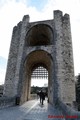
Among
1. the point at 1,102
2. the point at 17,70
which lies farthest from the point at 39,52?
the point at 1,102

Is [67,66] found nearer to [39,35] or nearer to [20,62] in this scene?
[20,62]

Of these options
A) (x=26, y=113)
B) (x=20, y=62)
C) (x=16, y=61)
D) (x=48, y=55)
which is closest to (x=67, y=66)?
(x=48, y=55)

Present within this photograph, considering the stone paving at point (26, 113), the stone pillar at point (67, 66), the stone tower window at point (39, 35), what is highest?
the stone tower window at point (39, 35)

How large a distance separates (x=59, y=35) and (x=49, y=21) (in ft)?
5.68

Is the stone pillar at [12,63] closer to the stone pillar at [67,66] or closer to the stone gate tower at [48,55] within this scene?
the stone gate tower at [48,55]

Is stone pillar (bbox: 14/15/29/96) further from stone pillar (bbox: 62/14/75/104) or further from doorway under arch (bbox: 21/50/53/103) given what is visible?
stone pillar (bbox: 62/14/75/104)

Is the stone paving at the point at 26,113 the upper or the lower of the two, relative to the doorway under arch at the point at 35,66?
lower

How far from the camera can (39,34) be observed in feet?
49.1

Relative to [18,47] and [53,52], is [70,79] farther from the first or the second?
[18,47]

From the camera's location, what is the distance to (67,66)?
38.6 ft

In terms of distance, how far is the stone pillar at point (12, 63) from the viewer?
12.9 meters

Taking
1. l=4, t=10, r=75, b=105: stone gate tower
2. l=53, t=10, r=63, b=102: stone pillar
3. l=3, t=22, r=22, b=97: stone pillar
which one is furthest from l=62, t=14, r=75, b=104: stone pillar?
l=3, t=22, r=22, b=97: stone pillar

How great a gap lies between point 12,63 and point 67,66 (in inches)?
198

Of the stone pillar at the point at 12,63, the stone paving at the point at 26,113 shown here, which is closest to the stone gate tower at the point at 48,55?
the stone pillar at the point at 12,63
